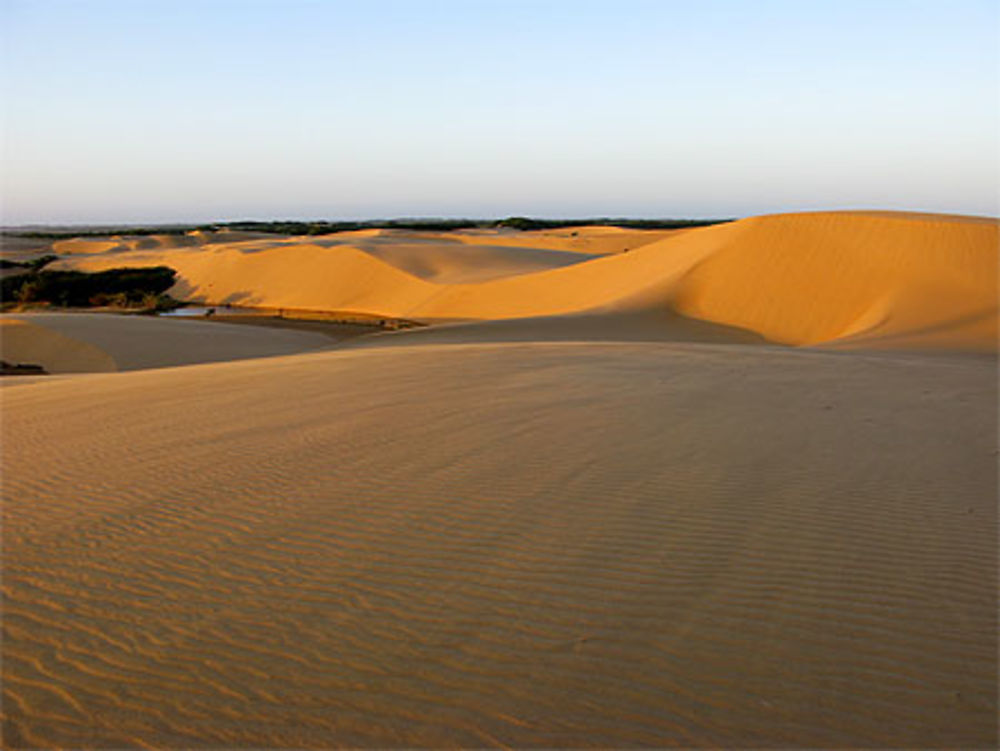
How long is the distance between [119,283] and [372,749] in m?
35.9

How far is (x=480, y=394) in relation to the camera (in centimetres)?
741

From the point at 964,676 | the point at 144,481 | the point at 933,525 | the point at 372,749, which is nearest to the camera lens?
the point at 372,749

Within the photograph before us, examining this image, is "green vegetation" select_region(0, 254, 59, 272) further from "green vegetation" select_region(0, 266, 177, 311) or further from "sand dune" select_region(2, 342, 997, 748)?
"sand dune" select_region(2, 342, 997, 748)

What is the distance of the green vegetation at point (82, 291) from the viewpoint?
30.8 m

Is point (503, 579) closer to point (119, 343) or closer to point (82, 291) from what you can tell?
point (119, 343)

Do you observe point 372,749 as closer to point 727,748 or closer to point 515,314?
point 727,748

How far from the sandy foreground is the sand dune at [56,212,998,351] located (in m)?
9.54

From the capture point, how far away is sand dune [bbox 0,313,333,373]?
1752cm

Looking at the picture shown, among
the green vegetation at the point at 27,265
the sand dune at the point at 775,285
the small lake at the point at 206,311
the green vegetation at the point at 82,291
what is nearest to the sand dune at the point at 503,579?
the sand dune at the point at 775,285

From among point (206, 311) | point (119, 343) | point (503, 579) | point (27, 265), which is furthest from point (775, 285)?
point (27, 265)

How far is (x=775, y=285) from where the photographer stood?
20750mm

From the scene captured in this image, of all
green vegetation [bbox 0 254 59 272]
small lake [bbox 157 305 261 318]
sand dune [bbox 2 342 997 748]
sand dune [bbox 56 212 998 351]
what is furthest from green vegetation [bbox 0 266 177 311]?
sand dune [bbox 2 342 997 748]

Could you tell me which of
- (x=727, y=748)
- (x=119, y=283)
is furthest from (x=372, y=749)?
(x=119, y=283)

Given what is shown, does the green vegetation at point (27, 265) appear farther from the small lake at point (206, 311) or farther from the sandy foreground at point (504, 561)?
the sandy foreground at point (504, 561)
